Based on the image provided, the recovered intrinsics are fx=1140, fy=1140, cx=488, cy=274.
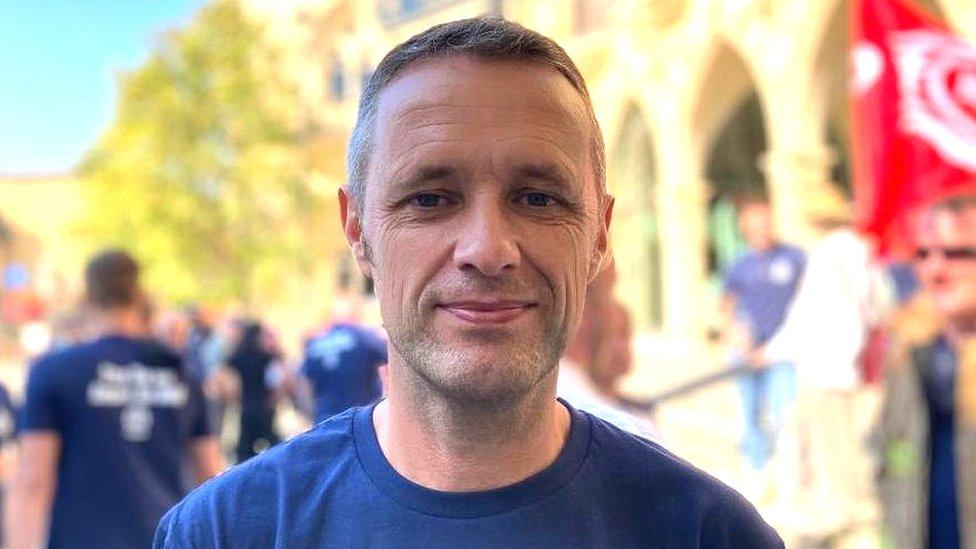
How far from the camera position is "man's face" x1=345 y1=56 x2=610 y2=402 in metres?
1.31

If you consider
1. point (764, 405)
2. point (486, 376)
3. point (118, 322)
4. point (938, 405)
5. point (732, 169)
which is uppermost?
point (486, 376)

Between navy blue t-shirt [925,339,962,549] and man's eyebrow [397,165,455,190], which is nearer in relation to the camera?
man's eyebrow [397,165,455,190]

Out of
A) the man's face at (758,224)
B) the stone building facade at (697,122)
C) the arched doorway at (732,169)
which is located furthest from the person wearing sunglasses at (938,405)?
the arched doorway at (732,169)

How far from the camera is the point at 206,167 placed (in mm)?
24172

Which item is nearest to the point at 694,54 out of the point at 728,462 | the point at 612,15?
the point at 612,15

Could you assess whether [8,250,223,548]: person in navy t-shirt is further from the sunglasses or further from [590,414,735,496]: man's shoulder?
A: [590,414,735,496]: man's shoulder

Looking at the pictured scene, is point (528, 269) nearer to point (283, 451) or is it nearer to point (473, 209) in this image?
point (473, 209)

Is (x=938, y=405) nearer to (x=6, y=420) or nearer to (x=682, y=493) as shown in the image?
(x=682, y=493)

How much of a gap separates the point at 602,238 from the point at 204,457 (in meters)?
3.44

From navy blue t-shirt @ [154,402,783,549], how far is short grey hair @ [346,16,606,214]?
0.32 meters

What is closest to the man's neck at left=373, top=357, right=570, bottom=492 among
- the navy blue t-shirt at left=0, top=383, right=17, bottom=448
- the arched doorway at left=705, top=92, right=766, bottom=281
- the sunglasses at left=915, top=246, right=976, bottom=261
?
the sunglasses at left=915, top=246, right=976, bottom=261

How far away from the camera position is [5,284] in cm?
4212

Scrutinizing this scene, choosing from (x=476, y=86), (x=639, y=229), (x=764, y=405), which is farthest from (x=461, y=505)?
(x=639, y=229)

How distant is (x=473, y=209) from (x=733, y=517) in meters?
0.49
